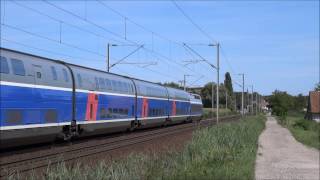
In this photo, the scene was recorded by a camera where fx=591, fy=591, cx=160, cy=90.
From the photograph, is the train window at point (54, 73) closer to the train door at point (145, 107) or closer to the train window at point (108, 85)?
the train window at point (108, 85)

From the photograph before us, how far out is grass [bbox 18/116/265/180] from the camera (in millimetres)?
11045

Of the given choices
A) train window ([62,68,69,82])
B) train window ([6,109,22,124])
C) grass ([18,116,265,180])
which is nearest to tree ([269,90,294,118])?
grass ([18,116,265,180])

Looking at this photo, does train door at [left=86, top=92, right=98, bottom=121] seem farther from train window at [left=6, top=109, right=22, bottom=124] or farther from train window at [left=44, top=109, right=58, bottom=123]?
train window at [left=6, top=109, right=22, bottom=124]

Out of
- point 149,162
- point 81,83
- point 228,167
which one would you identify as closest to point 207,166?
point 228,167

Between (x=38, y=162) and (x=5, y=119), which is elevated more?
(x=5, y=119)

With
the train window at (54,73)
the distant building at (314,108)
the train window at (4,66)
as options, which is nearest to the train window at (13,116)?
the train window at (4,66)

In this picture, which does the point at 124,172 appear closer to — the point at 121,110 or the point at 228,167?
the point at 228,167

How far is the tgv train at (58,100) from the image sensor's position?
701 inches

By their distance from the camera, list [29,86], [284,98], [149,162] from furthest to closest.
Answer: [284,98], [29,86], [149,162]

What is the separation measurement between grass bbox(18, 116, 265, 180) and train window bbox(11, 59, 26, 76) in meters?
4.87

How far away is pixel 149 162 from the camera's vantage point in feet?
47.0

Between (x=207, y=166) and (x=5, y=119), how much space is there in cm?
604

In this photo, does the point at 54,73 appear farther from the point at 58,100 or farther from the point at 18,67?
the point at 18,67

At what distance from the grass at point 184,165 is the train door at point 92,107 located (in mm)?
4751
